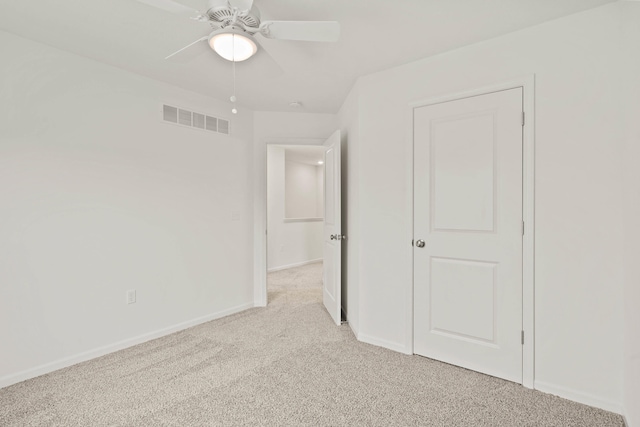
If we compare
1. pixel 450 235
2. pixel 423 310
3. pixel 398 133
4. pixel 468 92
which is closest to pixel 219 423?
pixel 423 310

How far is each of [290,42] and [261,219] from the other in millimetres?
2163

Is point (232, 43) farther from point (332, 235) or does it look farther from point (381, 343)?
point (381, 343)

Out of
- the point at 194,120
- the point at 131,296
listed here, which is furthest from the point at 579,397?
the point at 194,120

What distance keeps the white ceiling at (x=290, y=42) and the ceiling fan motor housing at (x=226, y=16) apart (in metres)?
0.19

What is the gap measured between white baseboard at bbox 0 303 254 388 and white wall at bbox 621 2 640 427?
3.32 meters

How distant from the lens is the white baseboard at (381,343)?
262 cm

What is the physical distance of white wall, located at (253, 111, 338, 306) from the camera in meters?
3.84

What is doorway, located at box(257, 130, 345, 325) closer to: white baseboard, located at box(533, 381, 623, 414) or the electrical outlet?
the electrical outlet

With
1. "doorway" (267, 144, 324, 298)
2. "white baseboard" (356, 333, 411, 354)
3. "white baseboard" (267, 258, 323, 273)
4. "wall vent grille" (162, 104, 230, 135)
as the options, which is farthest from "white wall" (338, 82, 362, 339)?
"white baseboard" (267, 258, 323, 273)

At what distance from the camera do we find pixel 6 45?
83.5 inches

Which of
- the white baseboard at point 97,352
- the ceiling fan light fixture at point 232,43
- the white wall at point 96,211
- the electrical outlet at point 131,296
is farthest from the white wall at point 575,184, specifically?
the electrical outlet at point 131,296

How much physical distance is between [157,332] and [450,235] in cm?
277

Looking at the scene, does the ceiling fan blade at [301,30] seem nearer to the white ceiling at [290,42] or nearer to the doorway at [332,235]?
the white ceiling at [290,42]

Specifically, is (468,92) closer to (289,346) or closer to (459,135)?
(459,135)
